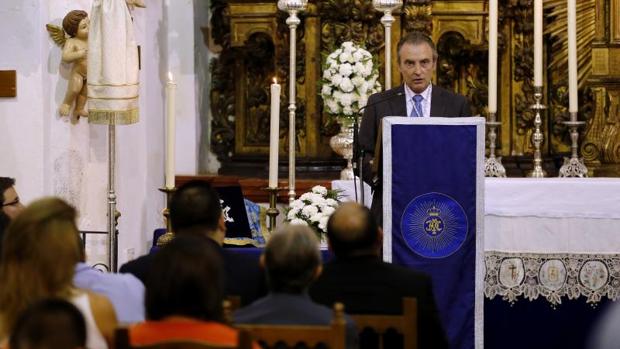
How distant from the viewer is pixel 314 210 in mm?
6676

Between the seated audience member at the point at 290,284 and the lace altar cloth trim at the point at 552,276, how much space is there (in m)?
2.92

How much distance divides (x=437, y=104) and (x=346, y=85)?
4.22 ft

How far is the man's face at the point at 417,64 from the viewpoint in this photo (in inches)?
257

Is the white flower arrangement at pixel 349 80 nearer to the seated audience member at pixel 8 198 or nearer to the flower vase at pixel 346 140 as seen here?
the flower vase at pixel 346 140

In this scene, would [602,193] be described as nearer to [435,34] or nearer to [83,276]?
[435,34]

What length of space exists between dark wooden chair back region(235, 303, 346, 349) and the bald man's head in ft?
2.17

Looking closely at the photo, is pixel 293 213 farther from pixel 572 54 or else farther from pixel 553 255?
pixel 572 54

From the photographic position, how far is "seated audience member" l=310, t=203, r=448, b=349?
13.5ft

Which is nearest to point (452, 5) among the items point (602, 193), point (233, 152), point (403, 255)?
point (233, 152)

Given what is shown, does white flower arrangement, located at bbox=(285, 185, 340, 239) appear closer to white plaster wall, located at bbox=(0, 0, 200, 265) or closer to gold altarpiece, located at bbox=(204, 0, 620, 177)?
white plaster wall, located at bbox=(0, 0, 200, 265)

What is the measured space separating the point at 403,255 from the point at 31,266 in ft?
A: 8.84

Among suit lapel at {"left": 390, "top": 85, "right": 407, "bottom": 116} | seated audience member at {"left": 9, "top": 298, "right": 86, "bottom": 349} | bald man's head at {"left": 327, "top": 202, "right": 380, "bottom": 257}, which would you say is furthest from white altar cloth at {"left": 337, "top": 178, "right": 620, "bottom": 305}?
seated audience member at {"left": 9, "top": 298, "right": 86, "bottom": 349}

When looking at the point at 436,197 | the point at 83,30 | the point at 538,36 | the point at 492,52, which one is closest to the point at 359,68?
the point at 492,52

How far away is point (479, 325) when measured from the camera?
607cm
